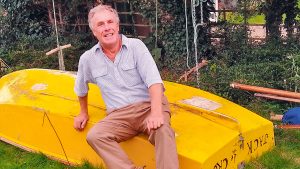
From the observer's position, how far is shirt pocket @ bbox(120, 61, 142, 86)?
12.5 feet

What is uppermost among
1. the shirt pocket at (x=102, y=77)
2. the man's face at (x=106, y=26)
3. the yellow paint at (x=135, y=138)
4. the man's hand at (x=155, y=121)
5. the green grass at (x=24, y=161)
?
the man's face at (x=106, y=26)

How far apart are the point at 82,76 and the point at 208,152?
3.98 feet

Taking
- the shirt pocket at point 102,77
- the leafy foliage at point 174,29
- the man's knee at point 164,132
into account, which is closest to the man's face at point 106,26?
the shirt pocket at point 102,77

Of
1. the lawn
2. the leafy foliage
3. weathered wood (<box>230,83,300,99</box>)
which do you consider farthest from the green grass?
the leafy foliage

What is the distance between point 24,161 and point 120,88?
1653 mm

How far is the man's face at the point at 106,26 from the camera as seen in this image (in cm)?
368

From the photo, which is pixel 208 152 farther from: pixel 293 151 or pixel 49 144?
pixel 49 144

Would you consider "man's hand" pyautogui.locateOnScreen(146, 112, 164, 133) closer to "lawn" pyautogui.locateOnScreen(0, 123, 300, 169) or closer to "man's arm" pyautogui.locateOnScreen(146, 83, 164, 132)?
"man's arm" pyautogui.locateOnScreen(146, 83, 164, 132)

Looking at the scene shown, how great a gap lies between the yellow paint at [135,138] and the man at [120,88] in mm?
255

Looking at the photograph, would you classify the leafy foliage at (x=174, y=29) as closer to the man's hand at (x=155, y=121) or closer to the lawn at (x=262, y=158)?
the lawn at (x=262, y=158)

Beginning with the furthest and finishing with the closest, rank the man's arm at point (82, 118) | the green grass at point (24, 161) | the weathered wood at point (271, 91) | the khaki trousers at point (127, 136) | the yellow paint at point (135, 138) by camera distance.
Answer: the weathered wood at point (271, 91)
the green grass at point (24, 161)
the man's arm at point (82, 118)
the yellow paint at point (135, 138)
the khaki trousers at point (127, 136)

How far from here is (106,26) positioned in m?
3.67

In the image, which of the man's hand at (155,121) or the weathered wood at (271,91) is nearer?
the man's hand at (155,121)

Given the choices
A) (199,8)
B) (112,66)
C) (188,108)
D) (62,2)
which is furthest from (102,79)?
(62,2)
